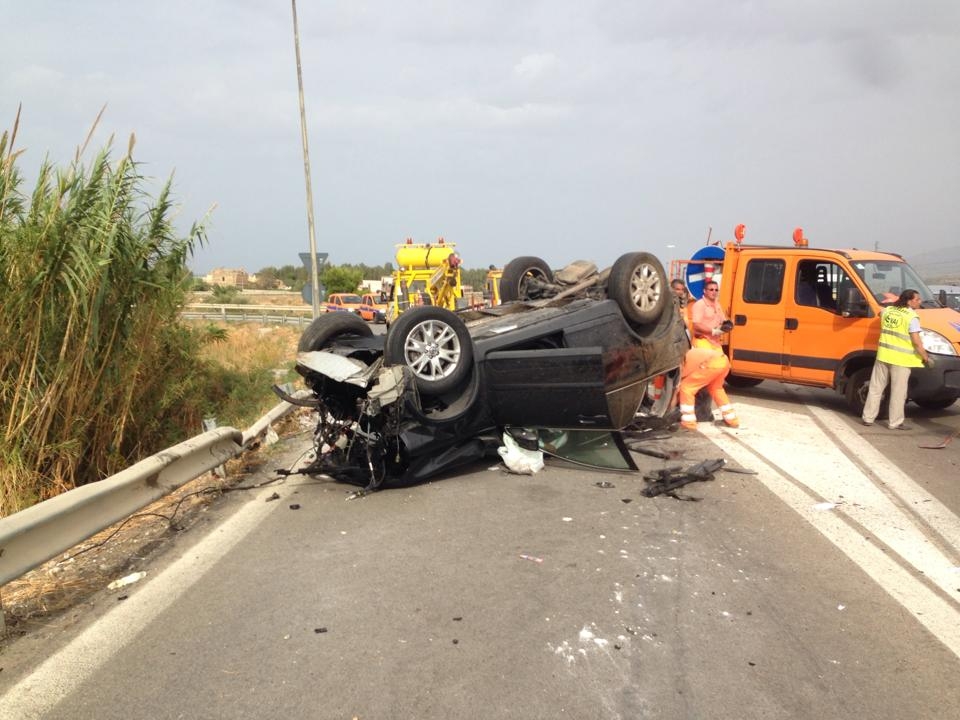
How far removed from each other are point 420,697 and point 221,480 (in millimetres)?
4034

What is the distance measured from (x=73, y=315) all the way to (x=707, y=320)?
667cm

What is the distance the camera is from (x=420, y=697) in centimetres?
306

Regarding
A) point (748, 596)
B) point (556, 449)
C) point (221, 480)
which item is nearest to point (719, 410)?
point (556, 449)

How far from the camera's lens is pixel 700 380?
861 centimetres

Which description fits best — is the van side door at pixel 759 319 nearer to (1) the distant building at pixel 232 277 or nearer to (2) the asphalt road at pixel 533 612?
(2) the asphalt road at pixel 533 612

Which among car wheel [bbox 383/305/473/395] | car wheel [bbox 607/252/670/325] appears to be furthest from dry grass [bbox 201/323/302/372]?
car wheel [bbox 607/252/670/325]

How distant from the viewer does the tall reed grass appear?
5.84 meters

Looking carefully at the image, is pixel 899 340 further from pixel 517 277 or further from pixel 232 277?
pixel 232 277

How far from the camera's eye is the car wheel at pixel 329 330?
662 centimetres

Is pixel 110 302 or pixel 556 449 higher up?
pixel 110 302

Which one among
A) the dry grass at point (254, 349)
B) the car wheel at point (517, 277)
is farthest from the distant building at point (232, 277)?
the car wheel at point (517, 277)

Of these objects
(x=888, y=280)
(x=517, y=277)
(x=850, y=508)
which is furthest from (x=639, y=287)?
(x=888, y=280)

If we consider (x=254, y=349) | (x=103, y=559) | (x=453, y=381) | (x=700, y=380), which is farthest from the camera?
(x=254, y=349)

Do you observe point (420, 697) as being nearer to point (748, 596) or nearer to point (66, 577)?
point (748, 596)
